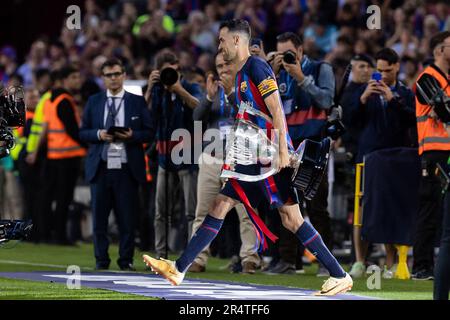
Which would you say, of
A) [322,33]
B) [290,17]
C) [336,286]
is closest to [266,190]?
[336,286]

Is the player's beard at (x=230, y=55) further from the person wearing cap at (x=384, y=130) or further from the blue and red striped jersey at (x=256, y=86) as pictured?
the person wearing cap at (x=384, y=130)

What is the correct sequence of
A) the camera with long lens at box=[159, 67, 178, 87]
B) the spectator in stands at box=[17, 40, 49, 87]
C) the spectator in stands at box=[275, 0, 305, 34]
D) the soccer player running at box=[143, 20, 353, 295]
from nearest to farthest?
the soccer player running at box=[143, 20, 353, 295], the camera with long lens at box=[159, 67, 178, 87], the spectator in stands at box=[275, 0, 305, 34], the spectator in stands at box=[17, 40, 49, 87]

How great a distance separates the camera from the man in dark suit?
46.4ft

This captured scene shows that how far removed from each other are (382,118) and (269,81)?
3.79 metres

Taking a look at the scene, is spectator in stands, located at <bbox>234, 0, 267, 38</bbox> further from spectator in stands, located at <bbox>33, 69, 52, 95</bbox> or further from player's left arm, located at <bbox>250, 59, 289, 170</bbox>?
player's left arm, located at <bbox>250, 59, 289, 170</bbox>

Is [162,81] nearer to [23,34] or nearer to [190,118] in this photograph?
[190,118]

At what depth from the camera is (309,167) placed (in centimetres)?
1080

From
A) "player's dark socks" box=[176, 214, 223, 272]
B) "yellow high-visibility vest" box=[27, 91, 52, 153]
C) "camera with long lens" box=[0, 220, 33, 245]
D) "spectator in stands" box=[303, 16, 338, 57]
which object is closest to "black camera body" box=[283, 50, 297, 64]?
"player's dark socks" box=[176, 214, 223, 272]

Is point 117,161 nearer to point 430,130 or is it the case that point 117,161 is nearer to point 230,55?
point 430,130

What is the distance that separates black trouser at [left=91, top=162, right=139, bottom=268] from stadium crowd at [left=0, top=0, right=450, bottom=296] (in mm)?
13

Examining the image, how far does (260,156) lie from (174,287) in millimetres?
1665

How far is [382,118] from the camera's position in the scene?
14055 millimetres
